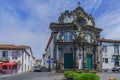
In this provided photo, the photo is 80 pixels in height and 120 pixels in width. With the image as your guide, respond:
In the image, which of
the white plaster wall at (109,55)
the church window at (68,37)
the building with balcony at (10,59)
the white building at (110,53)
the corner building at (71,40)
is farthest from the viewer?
the white plaster wall at (109,55)

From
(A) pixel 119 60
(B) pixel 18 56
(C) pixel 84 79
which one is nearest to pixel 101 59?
(A) pixel 119 60

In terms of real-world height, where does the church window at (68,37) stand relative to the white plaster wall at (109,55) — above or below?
above

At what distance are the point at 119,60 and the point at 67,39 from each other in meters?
15.7

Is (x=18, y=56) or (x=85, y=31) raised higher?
(x=85, y=31)

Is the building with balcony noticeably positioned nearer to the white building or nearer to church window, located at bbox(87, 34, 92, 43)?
church window, located at bbox(87, 34, 92, 43)

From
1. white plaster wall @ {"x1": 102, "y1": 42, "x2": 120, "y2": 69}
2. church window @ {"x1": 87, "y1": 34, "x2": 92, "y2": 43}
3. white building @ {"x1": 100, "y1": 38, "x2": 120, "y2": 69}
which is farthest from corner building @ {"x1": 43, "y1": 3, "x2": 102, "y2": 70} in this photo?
white plaster wall @ {"x1": 102, "y1": 42, "x2": 120, "y2": 69}

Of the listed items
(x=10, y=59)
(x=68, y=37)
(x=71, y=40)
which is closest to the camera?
(x=71, y=40)

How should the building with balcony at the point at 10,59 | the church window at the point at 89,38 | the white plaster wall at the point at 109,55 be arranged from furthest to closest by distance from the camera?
the white plaster wall at the point at 109,55 → the church window at the point at 89,38 → the building with balcony at the point at 10,59

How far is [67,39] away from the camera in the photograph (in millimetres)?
49312

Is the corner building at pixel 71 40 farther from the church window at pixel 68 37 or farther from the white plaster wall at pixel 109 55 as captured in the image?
the white plaster wall at pixel 109 55

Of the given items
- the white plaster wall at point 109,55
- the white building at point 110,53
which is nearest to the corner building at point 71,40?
the white building at point 110,53

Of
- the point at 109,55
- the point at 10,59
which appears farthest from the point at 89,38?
the point at 10,59

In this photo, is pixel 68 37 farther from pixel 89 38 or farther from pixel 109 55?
pixel 109 55

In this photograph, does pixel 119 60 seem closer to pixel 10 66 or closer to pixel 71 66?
pixel 71 66
